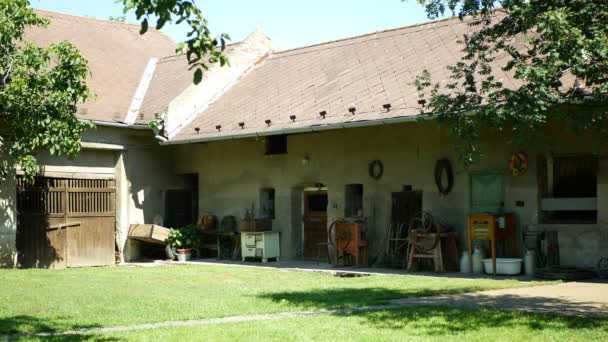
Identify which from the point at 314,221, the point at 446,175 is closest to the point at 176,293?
the point at 446,175

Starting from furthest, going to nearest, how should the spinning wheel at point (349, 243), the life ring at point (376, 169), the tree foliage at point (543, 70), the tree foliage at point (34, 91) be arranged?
the life ring at point (376, 169) → the spinning wheel at point (349, 243) → the tree foliage at point (34, 91) → the tree foliage at point (543, 70)

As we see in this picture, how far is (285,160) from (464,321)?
1091 cm

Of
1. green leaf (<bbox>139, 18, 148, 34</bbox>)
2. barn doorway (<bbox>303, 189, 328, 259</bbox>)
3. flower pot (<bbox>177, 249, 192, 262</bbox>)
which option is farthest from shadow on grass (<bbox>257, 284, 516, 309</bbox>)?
flower pot (<bbox>177, 249, 192, 262</bbox>)

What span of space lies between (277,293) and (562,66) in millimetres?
5489

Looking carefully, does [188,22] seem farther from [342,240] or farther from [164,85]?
[164,85]

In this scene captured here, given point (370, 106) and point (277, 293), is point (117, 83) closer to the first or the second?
point (370, 106)

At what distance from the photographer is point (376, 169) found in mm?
17500

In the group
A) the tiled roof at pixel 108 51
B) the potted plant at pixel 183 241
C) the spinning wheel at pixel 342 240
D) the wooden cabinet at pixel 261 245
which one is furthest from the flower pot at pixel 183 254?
the spinning wheel at pixel 342 240

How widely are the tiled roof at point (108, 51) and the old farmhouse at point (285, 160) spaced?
59 mm

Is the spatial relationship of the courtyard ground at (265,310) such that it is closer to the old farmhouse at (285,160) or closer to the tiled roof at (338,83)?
the old farmhouse at (285,160)

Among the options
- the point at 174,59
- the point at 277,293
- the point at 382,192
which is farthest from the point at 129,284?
the point at 174,59

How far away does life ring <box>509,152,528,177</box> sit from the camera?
589 inches

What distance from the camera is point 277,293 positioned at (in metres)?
12.3

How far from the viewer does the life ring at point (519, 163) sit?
14961 millimetres
